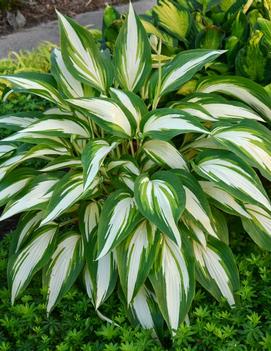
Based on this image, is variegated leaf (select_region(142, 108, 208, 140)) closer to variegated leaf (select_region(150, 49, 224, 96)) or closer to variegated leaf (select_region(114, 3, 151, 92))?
variegated leaf (select_region(150, 49, 224, 96))

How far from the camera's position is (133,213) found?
206 cm

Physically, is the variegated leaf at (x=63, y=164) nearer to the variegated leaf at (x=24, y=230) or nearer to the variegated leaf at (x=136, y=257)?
the variegated leaf at (x=24, y=230)

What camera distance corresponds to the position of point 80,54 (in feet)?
7.84

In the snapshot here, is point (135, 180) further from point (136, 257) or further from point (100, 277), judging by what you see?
point (100, 277)

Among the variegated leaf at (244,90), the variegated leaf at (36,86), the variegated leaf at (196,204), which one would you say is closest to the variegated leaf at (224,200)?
the variegated leaf at (196,204)

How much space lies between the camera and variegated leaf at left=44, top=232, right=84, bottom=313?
2234 millimetres

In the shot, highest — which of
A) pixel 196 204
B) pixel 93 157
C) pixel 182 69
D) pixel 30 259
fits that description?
pixel 182 69

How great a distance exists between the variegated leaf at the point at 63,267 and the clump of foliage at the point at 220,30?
0.96 meters

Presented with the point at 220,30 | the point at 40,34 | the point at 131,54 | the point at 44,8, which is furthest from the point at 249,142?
the point at 44,8

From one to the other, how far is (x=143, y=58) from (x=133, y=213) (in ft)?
2.28

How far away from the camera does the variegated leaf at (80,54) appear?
2.37 m

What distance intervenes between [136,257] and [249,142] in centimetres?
56

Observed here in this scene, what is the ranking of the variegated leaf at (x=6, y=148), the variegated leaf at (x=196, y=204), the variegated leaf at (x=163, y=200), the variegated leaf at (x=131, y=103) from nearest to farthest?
the variegated leaf at (x=163, y=200) < the variegated leaf at (x=196, y=204) < the variegated leaf at (x=131, y=103) < the variegated leaf at (x=6, y=148)

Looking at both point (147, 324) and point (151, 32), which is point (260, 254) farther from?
point (151, 32)
